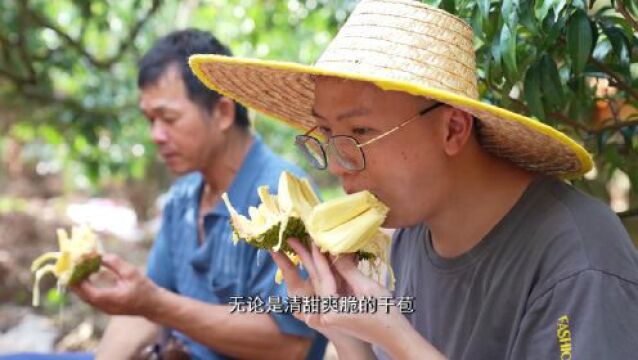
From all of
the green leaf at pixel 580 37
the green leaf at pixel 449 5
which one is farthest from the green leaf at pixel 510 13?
the green leaf at pixel 449 5

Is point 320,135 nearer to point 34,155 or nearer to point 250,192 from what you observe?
point 250,192

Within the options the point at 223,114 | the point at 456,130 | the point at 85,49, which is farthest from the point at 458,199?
the point at 85,49

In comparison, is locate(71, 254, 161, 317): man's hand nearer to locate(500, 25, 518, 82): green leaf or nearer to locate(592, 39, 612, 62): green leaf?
locate(500, 25, 518, 82): green leaf

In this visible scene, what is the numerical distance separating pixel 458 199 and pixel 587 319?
1.39 feet

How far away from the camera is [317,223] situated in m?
1.68

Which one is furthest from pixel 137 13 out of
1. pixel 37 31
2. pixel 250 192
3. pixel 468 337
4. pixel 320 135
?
pixel 468 337

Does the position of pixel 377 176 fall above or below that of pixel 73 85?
below

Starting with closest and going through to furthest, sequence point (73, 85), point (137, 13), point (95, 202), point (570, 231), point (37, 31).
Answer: point (570, 231)
point (37, 31)
point (137, 13)
point (73, 85)
point (95, 202)

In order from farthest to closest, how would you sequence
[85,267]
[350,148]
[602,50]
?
[85,267], [602,50], [350,148]

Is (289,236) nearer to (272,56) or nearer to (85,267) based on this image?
(85,267)

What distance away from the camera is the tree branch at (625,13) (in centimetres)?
183

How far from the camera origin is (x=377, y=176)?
1.65 meters

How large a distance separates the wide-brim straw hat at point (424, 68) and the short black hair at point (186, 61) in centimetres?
90

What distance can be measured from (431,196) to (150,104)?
144 cm
